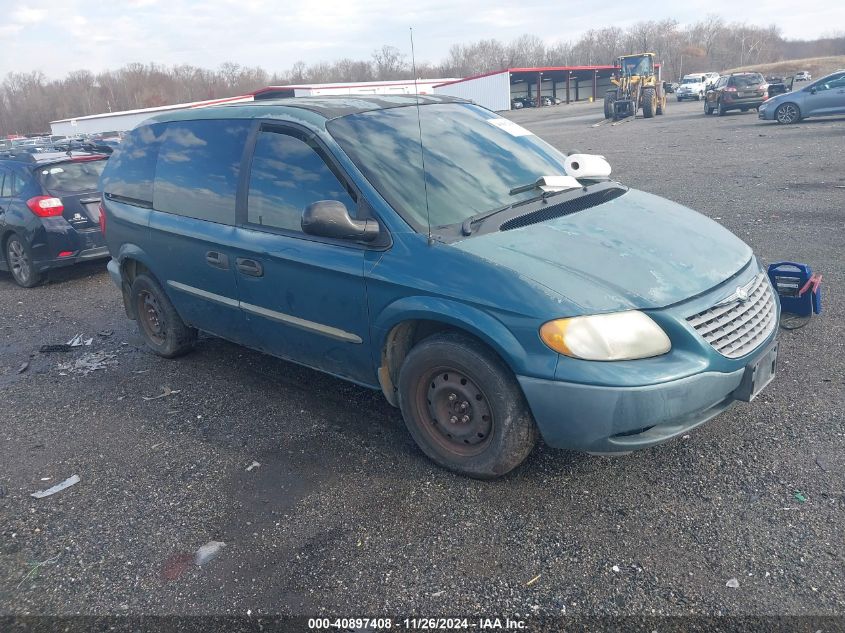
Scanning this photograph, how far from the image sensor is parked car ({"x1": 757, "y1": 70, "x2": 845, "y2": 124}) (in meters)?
20.8

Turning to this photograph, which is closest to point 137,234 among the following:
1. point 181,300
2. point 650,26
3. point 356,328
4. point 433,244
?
point 181,300

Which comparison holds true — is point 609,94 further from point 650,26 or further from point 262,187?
point 650,26

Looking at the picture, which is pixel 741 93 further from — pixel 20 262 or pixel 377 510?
pixel 377 510

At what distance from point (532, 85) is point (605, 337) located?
6961 centimetres

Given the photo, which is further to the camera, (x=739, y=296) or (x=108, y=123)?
(x=108, y=123)

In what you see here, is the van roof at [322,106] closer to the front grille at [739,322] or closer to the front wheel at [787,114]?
the front grille at [739,322]

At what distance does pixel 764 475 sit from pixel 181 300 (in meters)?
4.01

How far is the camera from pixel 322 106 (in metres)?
4.12

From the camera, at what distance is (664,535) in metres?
2.85

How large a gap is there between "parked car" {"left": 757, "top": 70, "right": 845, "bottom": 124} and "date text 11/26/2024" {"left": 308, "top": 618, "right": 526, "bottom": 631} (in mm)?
23666

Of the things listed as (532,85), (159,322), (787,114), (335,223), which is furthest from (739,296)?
(532,85)

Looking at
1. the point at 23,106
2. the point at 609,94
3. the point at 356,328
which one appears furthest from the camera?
the point at 23,106

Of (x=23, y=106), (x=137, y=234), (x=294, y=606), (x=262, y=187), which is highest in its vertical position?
(x=23, y=106)

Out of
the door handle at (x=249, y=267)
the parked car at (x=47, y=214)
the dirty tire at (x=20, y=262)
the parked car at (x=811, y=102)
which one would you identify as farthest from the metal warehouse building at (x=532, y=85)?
the door handle at (x=249, y=267)
